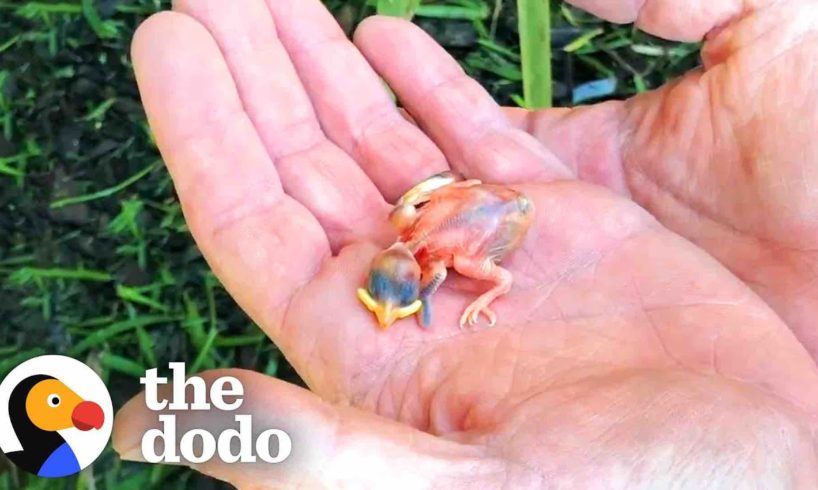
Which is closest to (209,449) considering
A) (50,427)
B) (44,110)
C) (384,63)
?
(50,427)

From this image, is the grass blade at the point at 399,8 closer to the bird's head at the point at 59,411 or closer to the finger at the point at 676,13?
the finger at the point at 676,13

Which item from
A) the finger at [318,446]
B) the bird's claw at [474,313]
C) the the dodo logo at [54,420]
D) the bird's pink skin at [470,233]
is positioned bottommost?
the the dodo logo at [54,420]

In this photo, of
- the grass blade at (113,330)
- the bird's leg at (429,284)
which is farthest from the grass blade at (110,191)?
the bird's leg at (429,284)

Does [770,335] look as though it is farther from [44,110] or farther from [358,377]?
[44,110]

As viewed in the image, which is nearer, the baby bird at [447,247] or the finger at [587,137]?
the baby bird at [447,247]

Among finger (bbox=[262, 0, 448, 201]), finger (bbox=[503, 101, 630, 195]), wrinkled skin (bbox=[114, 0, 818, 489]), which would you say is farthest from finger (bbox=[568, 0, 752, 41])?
finger (bbox=[262, 0, 448, 201])

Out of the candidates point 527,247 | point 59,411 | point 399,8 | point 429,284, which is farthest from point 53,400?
point 399,8

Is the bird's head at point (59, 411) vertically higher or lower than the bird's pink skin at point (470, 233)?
lower

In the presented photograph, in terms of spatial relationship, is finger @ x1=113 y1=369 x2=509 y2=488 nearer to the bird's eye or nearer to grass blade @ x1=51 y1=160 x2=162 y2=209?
the bird's eye
